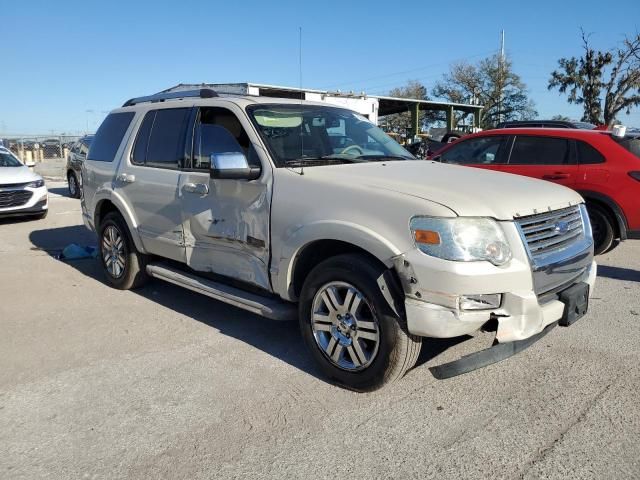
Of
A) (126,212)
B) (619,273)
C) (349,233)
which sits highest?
(349,233)

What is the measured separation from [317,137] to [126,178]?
2.15 m

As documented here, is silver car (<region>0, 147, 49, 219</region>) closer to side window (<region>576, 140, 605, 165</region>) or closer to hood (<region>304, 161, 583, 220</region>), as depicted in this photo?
hood (<region>304, 161, 583, 220</region>)

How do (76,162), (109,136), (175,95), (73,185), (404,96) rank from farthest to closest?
(404,96)
(73,185)
(76,162)
(109,136)
(175,95)

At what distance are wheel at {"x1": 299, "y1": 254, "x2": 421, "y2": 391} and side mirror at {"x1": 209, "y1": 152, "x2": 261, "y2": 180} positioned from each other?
889mm

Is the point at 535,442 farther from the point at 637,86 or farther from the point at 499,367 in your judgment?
the point at 637,86

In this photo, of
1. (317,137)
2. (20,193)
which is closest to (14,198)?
(20,193)

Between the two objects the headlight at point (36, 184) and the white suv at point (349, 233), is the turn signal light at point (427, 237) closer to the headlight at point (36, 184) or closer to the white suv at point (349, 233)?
the white suv at point (349, 233)

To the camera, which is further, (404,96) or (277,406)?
(404,96)

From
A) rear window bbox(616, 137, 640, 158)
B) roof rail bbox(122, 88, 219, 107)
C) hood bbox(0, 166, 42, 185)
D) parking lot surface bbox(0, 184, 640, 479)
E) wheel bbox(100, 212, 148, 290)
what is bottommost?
parking lot surface bbox(0, 184, 640, 479)

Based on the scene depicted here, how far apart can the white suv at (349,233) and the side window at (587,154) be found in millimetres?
3389

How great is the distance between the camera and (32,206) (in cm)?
1070

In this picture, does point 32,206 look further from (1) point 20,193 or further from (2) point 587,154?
(2) point 587,154

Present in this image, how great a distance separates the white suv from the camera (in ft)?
10.1

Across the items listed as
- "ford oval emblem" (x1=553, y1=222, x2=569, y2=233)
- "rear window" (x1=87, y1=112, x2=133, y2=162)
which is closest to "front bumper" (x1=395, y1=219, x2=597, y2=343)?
"ford oval emblem" (x1=553, y1=222, x2=569, y2=233)
